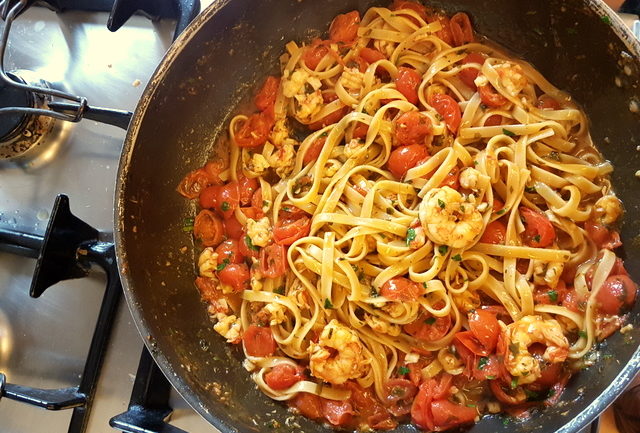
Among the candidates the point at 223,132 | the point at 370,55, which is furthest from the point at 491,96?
the point at 223,132

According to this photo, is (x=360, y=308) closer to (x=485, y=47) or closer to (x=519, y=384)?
(x=519, y=384)

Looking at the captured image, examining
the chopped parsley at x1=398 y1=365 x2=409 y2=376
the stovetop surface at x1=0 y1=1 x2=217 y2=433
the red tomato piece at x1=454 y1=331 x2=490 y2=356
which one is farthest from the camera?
the stovetop surface at x1=0 y1=1 x2=217 y2=433

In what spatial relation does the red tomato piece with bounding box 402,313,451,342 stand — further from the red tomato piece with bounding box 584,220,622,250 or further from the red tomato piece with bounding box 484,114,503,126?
the red tomato piece with bounding box 484,114,503,126

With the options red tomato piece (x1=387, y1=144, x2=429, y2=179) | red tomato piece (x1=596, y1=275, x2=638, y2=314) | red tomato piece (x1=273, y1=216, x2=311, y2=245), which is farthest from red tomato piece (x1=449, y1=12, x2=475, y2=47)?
red tomato piece (x1=596, y1=275, x2=638, y2=314)

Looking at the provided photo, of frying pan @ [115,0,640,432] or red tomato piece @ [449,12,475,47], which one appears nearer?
frying pan @ [115,0,640,432]

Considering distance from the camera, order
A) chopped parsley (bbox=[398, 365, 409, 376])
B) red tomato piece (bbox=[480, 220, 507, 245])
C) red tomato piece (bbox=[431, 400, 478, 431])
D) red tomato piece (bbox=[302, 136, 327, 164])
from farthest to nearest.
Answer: red tomato piece (bbox=[302, 136, 327, 164]) < red tomato piece (bbox=[480, 220, 507, 245]) < chopped parsley (bbox=[398, 365, 409, 376]) < red tomato piece (bbox=[431, 400, 478, 431])

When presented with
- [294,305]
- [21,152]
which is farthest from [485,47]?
[21,152]
